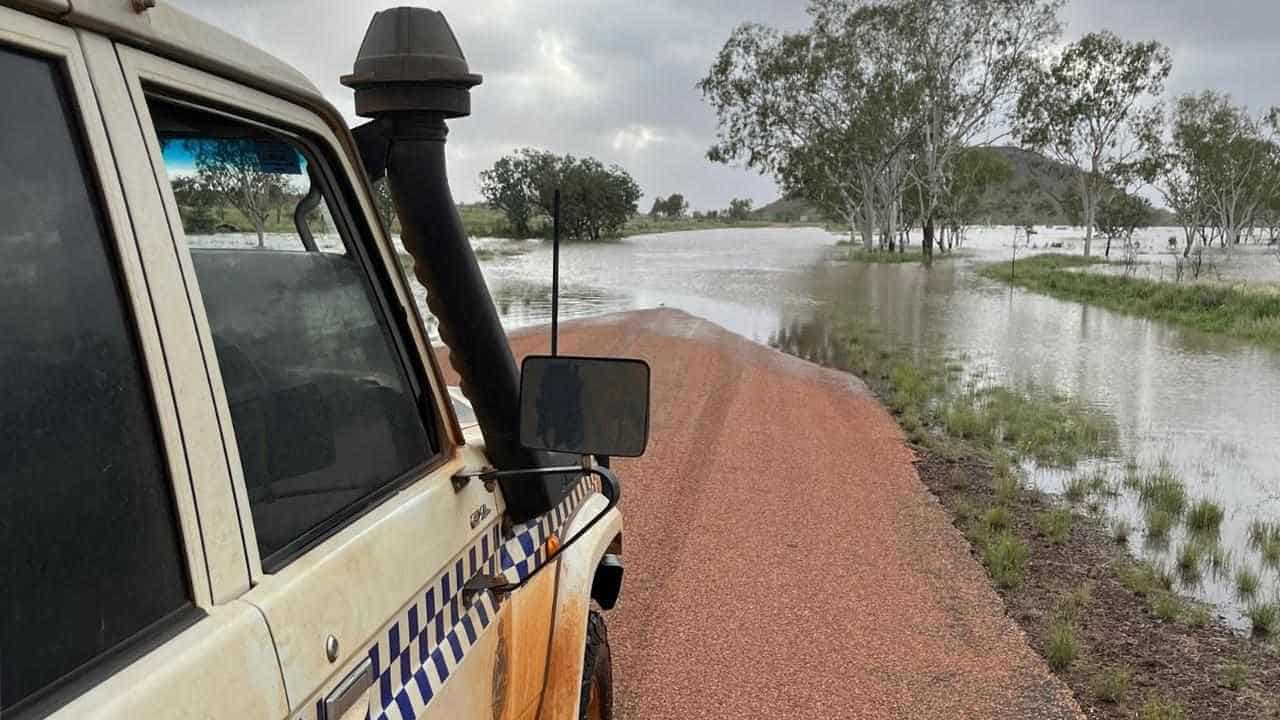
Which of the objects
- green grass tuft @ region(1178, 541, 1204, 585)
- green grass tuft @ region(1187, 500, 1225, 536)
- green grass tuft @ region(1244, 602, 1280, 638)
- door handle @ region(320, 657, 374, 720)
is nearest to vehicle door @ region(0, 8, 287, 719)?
door handle @ region(320, 657, 374, 720)

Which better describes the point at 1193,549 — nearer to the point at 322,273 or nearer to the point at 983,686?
the point at 983,686

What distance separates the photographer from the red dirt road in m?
4.49

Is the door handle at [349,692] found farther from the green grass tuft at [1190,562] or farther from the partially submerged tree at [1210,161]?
the partially submerged tree at [1210,161]

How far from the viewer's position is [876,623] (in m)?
Result: 5.27

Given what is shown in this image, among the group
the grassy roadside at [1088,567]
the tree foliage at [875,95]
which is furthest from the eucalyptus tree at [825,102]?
the grassy roadside at [1088,567]

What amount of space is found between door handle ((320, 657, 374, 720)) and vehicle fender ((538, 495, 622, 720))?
101cm

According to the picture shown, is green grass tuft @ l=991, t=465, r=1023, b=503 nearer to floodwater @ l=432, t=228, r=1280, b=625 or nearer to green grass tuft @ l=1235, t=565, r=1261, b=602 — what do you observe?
floodwater @ l=432, t=228, r=1280, b=625

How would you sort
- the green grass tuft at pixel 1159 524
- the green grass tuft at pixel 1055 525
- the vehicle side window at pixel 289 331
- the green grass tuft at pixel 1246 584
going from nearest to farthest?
the vehicle side window at pixel 289 331 → the green grass tuft at pixel 1246 584 → the green grass tuft at pixel 1055 525 → the green grass tuft at pixel 1159 524

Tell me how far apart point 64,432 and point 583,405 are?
1053 millimetres

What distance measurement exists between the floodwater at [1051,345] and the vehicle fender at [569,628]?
4.71m

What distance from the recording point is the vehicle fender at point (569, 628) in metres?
2.55

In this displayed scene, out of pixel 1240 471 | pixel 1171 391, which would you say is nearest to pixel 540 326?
pixel 1171 391

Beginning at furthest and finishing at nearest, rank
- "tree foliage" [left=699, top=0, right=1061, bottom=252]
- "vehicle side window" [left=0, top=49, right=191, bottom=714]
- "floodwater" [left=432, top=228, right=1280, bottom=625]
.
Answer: "tree foliage" [left=699, top=0, right=1061, bottom=252], "floodwater" [left=432, top=228, right=1280, bottom=625], "vehicle side window" [left=0, top=49, right=191, bottom=714]

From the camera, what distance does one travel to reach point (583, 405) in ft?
6.75
